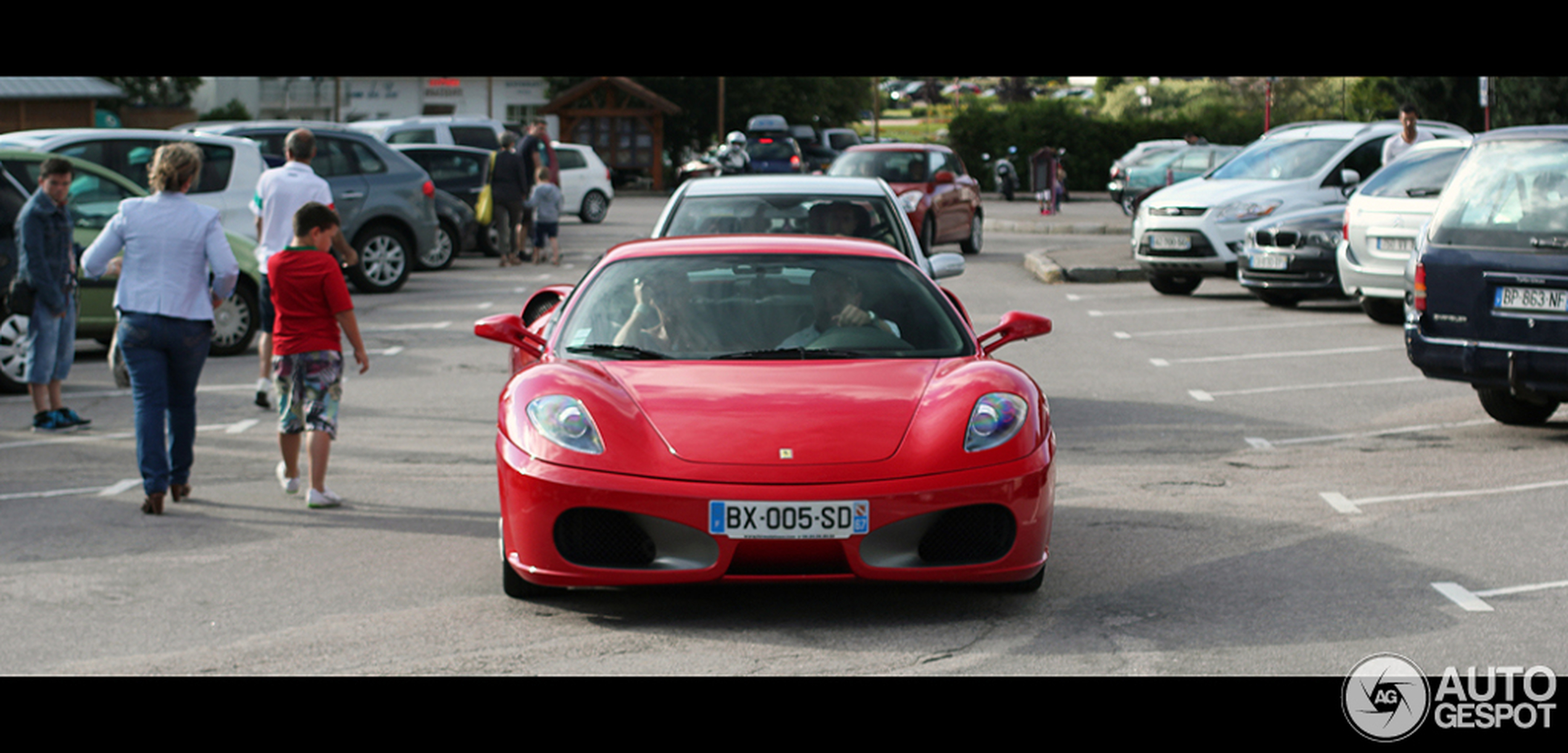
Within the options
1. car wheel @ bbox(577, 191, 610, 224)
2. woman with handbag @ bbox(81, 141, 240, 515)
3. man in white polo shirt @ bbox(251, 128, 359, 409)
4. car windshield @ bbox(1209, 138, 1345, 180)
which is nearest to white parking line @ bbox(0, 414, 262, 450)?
man in white polo shirt @ bbox(251, 128, 359, 409)

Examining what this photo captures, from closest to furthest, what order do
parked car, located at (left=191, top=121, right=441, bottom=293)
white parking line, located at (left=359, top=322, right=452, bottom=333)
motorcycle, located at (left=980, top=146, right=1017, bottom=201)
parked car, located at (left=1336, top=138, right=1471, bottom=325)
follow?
1. parked car, located at (left=1336, top=138, right=1471, bottom=325)
2. white parking line, located at (left=359, top=322, right=452, bottom=333)
3. parked car, located at (left=191, top=121, right=441, bottom=293)
4. motorcycle, located at (left=980, top=146, right=1017, bottom=201)

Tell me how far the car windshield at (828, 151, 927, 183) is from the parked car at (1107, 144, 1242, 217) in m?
9.83

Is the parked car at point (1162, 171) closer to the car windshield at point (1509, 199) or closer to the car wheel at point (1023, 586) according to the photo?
the car windshield at point (1509, 199)

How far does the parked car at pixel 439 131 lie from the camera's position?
89.6ft

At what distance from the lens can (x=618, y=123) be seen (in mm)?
53875

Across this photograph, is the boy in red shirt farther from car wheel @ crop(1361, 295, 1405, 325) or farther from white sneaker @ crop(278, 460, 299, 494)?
car wheel @ crop(1361, 295, 1405, 325)

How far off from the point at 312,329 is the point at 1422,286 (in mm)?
5831

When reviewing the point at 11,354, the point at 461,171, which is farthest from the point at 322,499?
the point at 461,171

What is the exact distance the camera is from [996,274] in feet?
68.0

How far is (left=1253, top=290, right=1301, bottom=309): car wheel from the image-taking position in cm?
1581

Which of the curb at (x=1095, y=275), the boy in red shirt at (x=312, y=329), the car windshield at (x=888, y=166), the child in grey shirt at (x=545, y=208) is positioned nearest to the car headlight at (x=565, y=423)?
the boy in red shirt at (x=312, y=329)

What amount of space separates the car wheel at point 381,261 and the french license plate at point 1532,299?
12.4 m

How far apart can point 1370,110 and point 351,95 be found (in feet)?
145
